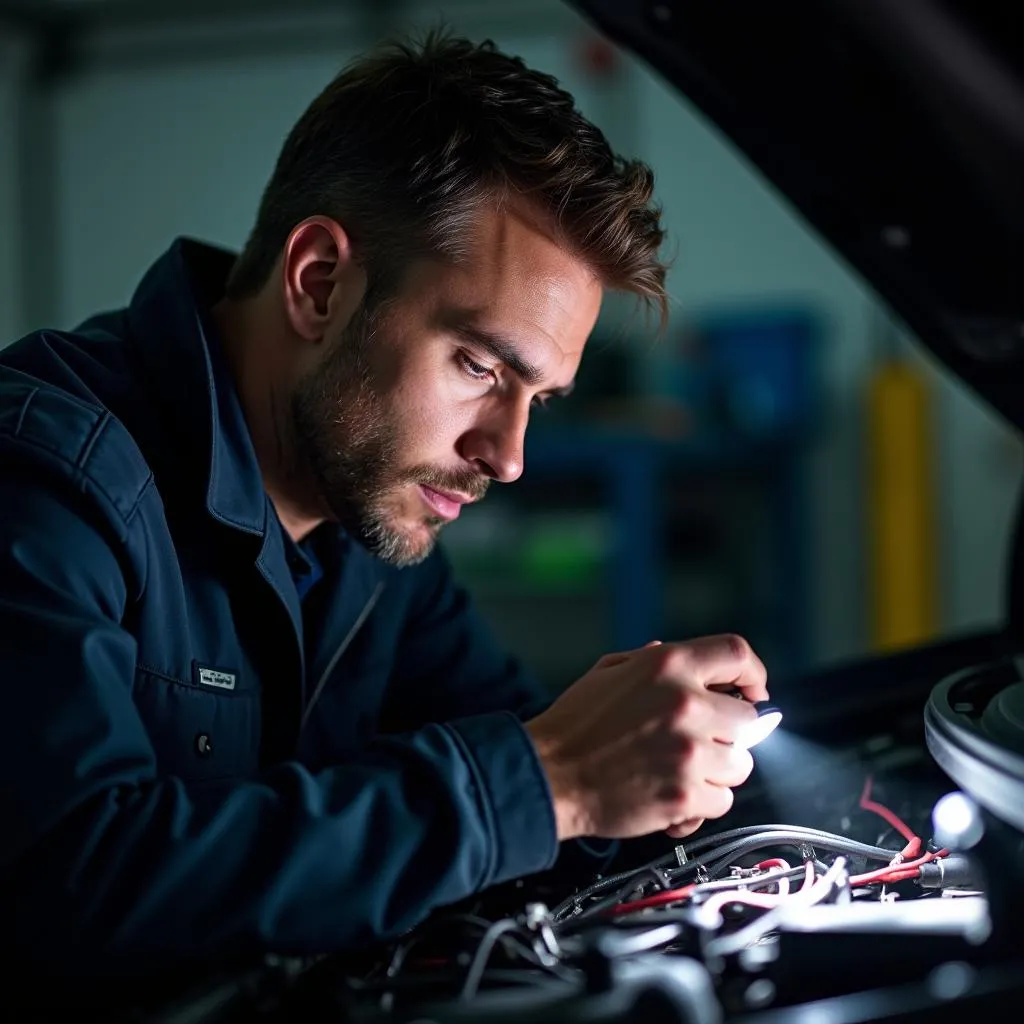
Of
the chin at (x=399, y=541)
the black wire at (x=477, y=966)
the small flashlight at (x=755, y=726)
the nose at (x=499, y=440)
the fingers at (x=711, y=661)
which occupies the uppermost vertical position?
the nose at (x=499, y=440)

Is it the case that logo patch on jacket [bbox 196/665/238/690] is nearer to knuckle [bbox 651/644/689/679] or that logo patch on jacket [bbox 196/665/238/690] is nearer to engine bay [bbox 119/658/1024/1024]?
engine bay [bbox 119/658/1024/1024]

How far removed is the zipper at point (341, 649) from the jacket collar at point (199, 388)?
21cm

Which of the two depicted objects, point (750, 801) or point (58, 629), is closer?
point (58, 629)

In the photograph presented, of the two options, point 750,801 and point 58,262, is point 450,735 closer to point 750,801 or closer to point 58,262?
point 750,801

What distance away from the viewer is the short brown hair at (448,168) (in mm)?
1082

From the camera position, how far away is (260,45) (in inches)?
178

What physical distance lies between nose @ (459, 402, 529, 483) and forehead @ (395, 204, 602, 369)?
0.07 meters

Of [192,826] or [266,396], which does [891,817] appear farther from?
[266,396]

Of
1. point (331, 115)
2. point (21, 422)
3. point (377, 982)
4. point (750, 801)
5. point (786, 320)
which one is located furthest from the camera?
point (786, 320)

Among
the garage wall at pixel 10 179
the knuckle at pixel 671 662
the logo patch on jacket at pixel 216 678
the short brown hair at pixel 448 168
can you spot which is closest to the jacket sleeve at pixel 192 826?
the knuckle at pixel 671 662

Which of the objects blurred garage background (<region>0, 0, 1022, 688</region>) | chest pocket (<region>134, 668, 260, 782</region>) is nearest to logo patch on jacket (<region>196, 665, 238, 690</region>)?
chest pocket (<region>134, 668, 260, 782</region>)

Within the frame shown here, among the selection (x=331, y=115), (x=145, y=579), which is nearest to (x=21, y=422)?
(x=145, y=579)

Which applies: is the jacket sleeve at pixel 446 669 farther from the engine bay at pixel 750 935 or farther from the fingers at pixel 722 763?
the fingers at pixel 722 763

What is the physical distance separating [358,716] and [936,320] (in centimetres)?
69
